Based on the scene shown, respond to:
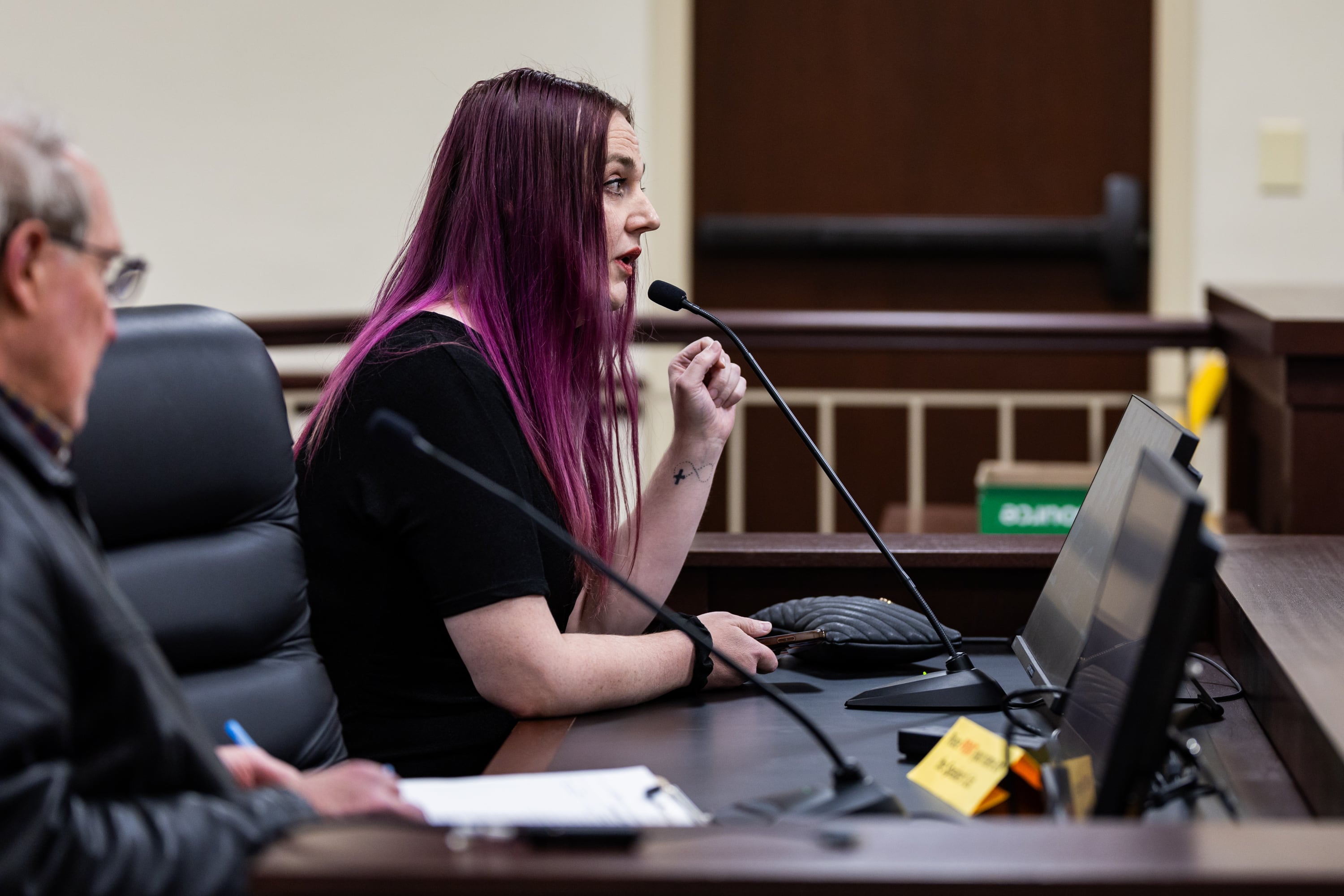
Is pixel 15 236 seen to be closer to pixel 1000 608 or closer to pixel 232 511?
pixel 232 511

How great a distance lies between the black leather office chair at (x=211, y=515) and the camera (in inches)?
48.4

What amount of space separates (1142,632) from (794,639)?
565mm

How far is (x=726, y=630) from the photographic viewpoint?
1.42 m

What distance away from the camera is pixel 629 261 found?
5.07ft

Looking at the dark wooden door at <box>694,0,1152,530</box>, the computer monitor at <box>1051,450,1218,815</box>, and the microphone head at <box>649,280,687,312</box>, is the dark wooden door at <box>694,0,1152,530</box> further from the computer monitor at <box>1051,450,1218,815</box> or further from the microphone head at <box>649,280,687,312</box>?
the computer monitor at <box>1051,450,1218,815</box>

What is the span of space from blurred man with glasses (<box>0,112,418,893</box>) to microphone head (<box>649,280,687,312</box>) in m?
0.68

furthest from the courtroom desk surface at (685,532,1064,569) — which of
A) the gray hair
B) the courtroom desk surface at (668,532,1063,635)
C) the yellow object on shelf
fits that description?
the yellow object on shelf

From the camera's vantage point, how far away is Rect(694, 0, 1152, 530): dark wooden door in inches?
142

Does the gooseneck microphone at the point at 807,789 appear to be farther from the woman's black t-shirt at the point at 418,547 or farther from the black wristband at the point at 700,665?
the black wristband at the point at 700,665

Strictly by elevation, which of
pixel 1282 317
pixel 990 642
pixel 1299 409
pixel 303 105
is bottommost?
pixel 990 642

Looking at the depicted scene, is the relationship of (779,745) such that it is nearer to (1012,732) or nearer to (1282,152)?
(1012,732)

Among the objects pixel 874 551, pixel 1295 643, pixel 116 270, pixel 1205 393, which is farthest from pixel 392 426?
pixel 1205 393

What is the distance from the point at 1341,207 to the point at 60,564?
341 centimetres

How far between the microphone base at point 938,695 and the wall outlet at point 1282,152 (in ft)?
8.49
